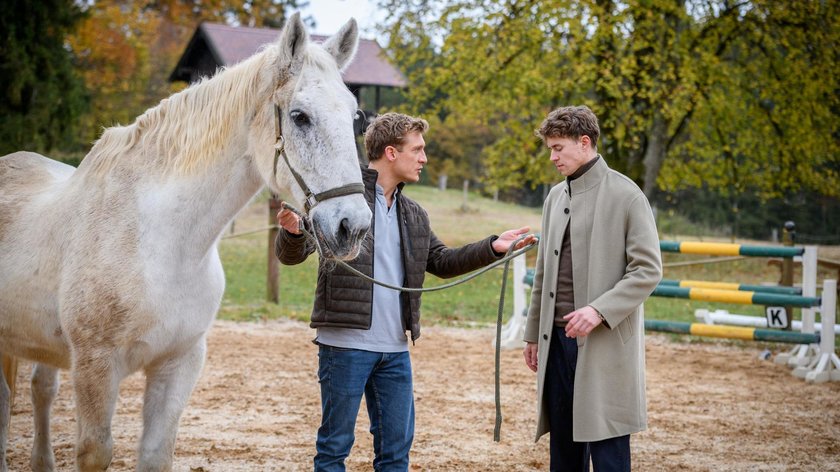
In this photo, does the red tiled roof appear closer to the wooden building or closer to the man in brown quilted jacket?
the wooden building

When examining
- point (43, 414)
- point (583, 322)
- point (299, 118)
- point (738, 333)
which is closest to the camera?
Answer: point (299, 118)

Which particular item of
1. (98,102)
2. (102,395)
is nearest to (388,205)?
(102,395)

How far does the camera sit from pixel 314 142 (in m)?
2.44

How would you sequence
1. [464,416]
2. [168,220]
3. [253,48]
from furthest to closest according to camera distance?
[253,48] < [464,416] < [168,220]

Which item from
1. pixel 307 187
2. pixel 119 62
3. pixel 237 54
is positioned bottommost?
pixel 307 187

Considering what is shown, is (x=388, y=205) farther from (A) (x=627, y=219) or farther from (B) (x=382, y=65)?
(B) (x=382, y=65)

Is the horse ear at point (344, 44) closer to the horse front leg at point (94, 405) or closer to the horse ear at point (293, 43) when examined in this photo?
the horse ear at point (293, 43)

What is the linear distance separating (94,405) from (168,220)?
737 mm

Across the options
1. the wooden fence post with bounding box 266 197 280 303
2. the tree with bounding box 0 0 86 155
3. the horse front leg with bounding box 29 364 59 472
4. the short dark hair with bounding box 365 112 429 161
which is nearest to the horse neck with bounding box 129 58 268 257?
the short dark hair with bounding box 365 112 429 161

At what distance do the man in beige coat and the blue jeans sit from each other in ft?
1.86

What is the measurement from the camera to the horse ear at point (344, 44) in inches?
106

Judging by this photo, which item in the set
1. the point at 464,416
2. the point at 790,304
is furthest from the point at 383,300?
the point at 790,304

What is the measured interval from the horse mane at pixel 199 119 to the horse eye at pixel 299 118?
0.19m

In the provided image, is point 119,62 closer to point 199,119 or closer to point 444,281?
point 444,281
